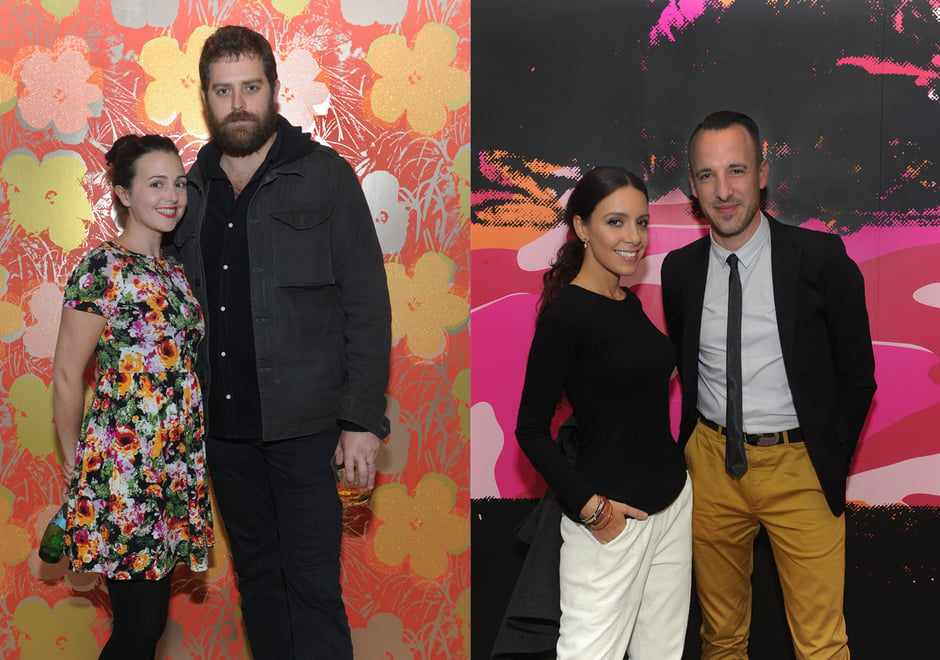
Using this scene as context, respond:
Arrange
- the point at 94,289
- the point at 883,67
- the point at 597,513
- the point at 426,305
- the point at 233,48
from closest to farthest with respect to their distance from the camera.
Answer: the point at 597,513
the point at 94,289
the point at 233,48
the point at 883,67
the point at 426,305

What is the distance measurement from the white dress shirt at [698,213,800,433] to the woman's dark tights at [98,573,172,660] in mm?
1695

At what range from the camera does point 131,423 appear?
7.16 ft

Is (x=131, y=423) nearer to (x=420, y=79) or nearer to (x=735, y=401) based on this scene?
(x=420, y=79)

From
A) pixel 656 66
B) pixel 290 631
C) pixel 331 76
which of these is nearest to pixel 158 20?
→ pixel 331 76

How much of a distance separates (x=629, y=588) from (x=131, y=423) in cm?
139

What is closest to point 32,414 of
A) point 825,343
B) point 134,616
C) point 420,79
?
point 134,616

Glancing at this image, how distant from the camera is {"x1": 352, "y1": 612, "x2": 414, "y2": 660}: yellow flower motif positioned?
2.96 m

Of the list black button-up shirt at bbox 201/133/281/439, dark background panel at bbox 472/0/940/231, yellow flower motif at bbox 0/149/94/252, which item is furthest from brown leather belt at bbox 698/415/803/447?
yellow flower motif at bbox 0/149/94/252

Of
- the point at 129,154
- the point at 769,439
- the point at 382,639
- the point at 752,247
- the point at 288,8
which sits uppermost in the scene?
the point at 288,8

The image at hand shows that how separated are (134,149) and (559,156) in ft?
4.52

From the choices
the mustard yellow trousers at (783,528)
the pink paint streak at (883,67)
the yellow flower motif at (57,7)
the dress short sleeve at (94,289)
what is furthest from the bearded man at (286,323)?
the pink paint streak at (883,67)

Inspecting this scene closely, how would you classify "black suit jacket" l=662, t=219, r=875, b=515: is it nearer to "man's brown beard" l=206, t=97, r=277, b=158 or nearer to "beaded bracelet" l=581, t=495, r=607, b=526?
"beaded bracelet" l=581, t=495, r=607, b=526

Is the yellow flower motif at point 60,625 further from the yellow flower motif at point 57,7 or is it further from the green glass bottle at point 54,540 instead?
the yellow flower motif at point 57,7

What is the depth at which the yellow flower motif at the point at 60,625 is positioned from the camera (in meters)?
2.93
